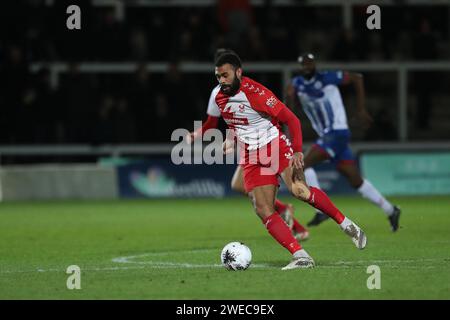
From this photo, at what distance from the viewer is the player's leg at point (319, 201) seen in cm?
991

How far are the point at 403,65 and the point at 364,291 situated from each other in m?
13.5

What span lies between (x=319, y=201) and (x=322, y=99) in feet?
13.8

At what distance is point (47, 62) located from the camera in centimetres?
2053

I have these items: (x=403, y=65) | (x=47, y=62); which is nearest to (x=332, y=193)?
(x=403, y=65)

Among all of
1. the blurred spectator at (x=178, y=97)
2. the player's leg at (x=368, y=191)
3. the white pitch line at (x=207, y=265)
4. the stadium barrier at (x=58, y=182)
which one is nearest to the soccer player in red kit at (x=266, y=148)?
the white pitch line at (x=207, y=265)

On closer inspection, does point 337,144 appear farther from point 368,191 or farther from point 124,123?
point 124,123

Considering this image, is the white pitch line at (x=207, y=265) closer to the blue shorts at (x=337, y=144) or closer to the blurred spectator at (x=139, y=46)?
the blue shorts at (x=337, y=144)

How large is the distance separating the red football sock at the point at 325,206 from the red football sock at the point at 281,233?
2.03ft

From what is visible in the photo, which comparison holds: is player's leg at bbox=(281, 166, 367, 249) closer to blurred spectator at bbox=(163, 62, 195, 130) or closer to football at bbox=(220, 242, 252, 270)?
football at bbox=(220, 242, 252, 270)

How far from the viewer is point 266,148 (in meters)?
9.95

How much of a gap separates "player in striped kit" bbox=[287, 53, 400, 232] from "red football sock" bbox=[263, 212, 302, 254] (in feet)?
13.8

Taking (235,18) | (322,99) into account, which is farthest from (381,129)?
(322,99)

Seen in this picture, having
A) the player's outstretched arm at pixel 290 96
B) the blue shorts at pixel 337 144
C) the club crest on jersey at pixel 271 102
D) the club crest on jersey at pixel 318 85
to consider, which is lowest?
the blue shorts at pixel 337 144
